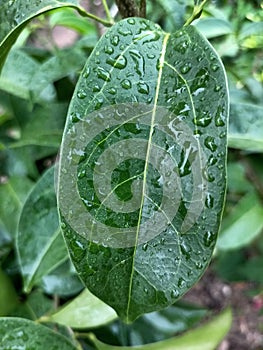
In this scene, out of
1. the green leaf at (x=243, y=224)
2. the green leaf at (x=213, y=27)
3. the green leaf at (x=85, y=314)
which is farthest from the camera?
the green leaf at (x=243, y=224)

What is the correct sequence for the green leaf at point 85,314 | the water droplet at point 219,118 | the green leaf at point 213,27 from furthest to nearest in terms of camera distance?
the green leaf at point 213,27, the green leaf at point 85,314, the water droplet at point 219,118

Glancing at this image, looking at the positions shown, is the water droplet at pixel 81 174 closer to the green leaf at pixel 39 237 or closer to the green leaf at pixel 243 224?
the green leaf at pixel 39 237

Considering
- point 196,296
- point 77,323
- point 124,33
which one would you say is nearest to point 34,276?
point 77,323

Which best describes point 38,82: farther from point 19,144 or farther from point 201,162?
point 201,162

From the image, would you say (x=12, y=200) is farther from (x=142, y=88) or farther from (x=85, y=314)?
(x=142, y=88)

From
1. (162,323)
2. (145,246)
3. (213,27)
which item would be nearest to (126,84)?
(145,246)

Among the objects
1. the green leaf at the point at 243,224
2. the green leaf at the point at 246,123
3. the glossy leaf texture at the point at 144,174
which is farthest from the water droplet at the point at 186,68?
the green leaf at the point at 243,224

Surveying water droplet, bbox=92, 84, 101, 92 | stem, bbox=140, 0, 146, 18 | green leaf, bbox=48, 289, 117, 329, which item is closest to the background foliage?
green leaf, bbox=48, 289, 117, 329

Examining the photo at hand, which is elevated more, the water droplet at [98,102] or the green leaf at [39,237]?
the water droplet at [98,102]
